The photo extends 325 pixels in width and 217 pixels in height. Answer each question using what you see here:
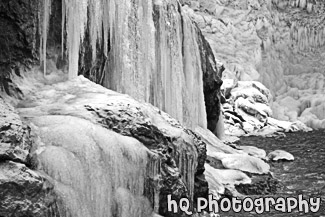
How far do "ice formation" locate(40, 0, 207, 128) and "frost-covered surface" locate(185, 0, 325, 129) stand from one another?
27.4 m

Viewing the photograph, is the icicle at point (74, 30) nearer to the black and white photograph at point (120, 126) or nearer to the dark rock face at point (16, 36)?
the black and white photograph at point (120, 126)

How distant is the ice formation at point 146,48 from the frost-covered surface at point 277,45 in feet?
89.8

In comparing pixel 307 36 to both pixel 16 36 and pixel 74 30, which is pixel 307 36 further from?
pixel 16 36

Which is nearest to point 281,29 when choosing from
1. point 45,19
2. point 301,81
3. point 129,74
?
point 301,81

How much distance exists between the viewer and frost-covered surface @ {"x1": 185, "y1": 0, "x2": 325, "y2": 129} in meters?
46.1

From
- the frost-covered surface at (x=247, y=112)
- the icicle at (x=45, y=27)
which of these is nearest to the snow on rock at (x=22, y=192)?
the icicle at (x=45, y=27)

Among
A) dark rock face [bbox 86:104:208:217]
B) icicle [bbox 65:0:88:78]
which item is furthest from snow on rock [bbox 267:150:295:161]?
dark rock face [bbox 86:104:208:217]

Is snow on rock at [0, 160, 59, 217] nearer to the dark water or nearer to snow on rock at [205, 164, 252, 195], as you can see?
the dark water

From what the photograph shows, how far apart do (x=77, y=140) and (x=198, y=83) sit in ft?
43.6

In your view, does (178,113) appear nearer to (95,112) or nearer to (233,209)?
(233,209)

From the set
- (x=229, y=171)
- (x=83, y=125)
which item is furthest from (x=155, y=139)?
(x=229, y=171)

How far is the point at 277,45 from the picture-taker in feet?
172

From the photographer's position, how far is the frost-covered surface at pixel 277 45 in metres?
46.1

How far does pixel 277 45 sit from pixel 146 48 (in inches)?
1662
